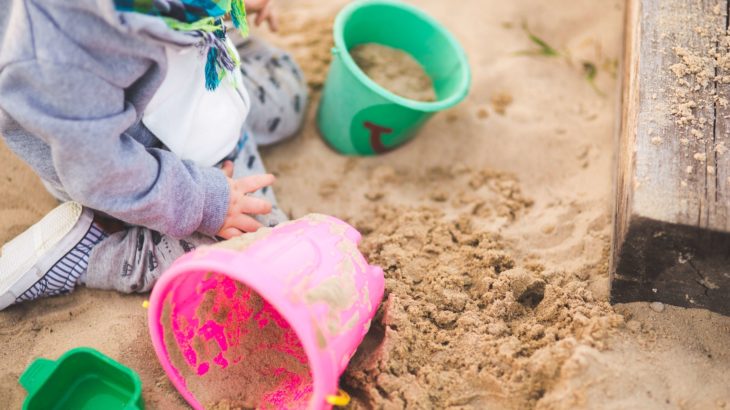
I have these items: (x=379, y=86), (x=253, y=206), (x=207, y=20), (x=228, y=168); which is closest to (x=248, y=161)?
(x=228, y=168)

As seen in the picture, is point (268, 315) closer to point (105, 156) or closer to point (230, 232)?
point (230, 232)

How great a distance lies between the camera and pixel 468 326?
4.66 feet

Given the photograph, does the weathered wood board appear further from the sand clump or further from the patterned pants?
the patterned pants

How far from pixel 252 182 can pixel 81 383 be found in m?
0.58

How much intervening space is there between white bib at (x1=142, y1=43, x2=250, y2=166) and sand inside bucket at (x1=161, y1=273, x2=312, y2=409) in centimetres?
31

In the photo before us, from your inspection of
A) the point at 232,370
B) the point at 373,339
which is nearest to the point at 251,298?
the point at 232,370

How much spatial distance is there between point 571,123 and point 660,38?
56cm

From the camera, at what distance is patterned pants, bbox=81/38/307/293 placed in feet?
5.06

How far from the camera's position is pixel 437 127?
6.84 ft

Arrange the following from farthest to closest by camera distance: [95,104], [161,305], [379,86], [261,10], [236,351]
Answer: [261,10] → [379,86] → [236,351] → [161,305] → [95,104]

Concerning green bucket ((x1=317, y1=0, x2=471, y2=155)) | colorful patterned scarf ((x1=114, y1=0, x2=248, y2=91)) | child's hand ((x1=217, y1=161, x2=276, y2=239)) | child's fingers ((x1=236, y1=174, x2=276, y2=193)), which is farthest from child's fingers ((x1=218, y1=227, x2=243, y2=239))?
green bucket ((x1=317, y1=0, x2=471, y2=155))

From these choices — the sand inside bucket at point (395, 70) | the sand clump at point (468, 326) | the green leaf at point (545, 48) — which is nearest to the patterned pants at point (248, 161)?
the sand inside bucket at point (395, 70)

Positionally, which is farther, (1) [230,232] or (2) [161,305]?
(1) [230,232]

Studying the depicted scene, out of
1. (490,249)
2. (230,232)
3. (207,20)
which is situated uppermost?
(207,20)
